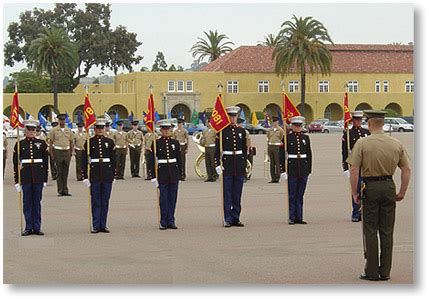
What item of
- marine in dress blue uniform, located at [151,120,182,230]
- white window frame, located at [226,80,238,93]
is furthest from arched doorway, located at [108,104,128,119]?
marine in dress blue uniform, located at [151,120,182,230]

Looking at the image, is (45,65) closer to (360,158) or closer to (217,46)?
(217,46)

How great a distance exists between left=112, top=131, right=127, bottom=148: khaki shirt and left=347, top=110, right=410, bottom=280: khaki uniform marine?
1564 cm

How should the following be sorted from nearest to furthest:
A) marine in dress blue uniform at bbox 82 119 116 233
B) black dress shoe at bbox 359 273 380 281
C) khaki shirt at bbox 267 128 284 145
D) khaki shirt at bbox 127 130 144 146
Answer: black dress shoe at bbox 359 273 380 281 → marine in dress blue uniform at bbox 82 119 116 233 → khaki shirt at bbox 267 128 284 145 → khaki shirt at bbox 127 130 144 146

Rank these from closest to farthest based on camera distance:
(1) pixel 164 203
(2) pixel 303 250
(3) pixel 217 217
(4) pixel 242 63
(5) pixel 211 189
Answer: (2) pixel 303 250
(1) pixel 164 203
(3) pixel 217 217
(5) pixel 211 189
(4) pixel 242 63

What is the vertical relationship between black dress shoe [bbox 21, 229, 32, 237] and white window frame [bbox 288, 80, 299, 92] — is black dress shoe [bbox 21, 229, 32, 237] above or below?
below

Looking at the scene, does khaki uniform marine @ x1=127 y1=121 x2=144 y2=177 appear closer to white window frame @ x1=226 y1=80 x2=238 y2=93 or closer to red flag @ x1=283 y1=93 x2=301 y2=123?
red flag @ x1=283 y1=93 x2=301 y2=123

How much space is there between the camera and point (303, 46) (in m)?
72.0

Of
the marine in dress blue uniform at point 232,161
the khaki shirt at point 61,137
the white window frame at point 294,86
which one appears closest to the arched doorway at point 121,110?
the white window frame at point 294,86

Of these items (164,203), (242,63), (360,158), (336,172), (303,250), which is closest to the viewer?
(360,158)

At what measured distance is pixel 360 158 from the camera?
924cm

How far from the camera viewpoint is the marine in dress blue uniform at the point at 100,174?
Result: 12.8 metres

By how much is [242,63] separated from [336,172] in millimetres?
56340

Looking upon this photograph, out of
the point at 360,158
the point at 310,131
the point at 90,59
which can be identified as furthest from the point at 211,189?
the point at 90,59

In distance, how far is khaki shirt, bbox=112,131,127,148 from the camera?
24.3m
